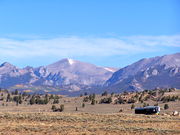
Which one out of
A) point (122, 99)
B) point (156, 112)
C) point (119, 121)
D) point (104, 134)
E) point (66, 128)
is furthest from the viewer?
point (122, 99)

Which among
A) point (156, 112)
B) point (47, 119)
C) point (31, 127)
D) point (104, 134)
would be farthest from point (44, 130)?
point (156, 112)

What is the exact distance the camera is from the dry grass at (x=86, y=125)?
134ft

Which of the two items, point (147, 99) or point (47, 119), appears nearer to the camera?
point (47, 119)

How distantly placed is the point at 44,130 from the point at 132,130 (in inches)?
333

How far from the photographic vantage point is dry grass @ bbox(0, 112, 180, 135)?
134ft

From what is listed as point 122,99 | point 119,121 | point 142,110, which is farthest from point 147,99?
point 119,121

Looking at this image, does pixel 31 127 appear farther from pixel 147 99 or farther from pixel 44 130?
pixel 147 99

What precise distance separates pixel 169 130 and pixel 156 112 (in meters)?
21.7

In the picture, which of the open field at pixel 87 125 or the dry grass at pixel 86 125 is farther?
the dry grass at pixel 86 125

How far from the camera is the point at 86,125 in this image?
45.5m

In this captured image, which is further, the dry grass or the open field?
the dry grass

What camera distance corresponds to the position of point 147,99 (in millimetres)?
105875

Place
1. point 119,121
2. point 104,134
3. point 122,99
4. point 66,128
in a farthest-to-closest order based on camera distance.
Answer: point 122,99 < point 119,121 < point 66,128 < point 104,134

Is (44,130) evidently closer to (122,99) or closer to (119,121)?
(119,121)
